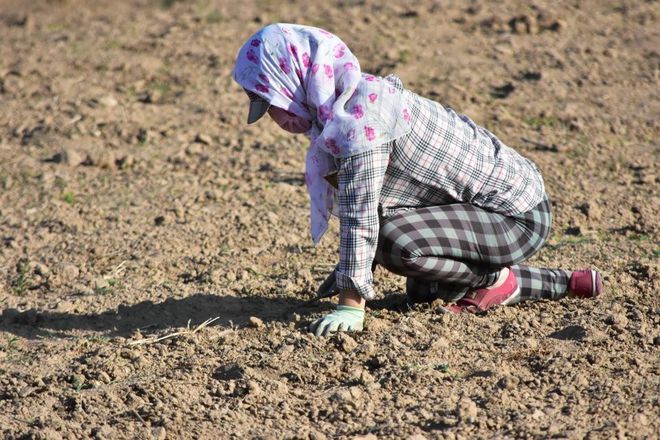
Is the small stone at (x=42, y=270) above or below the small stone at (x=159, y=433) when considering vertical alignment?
below

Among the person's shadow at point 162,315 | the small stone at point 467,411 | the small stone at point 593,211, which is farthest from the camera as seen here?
the small stone at point 593,211

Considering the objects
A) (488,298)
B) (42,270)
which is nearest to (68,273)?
(42,270)

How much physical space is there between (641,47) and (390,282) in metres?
3.25

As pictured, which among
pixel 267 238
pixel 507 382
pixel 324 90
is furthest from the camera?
pixel 267 238

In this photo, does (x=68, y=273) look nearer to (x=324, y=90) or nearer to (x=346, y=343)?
(x=346, y=343)

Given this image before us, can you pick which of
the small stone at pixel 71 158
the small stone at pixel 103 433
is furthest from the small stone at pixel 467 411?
the small stone at pixel 71 158

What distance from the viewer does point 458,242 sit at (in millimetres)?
3639

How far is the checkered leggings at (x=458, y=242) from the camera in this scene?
141 inches

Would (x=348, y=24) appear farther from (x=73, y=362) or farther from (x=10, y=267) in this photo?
(x=73, y=362)

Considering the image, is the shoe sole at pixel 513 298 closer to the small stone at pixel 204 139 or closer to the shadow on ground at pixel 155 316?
the shadow on ground at pixel 155 316

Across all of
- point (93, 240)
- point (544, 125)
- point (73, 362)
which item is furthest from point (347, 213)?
point (544, 125)

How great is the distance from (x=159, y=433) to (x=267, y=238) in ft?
5.36

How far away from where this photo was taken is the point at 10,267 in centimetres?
449

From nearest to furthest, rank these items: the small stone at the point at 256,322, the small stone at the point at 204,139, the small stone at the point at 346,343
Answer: the small stone at the point at 346,343, the small stone at the point at 256,322, the small stone at the point at 204,139
